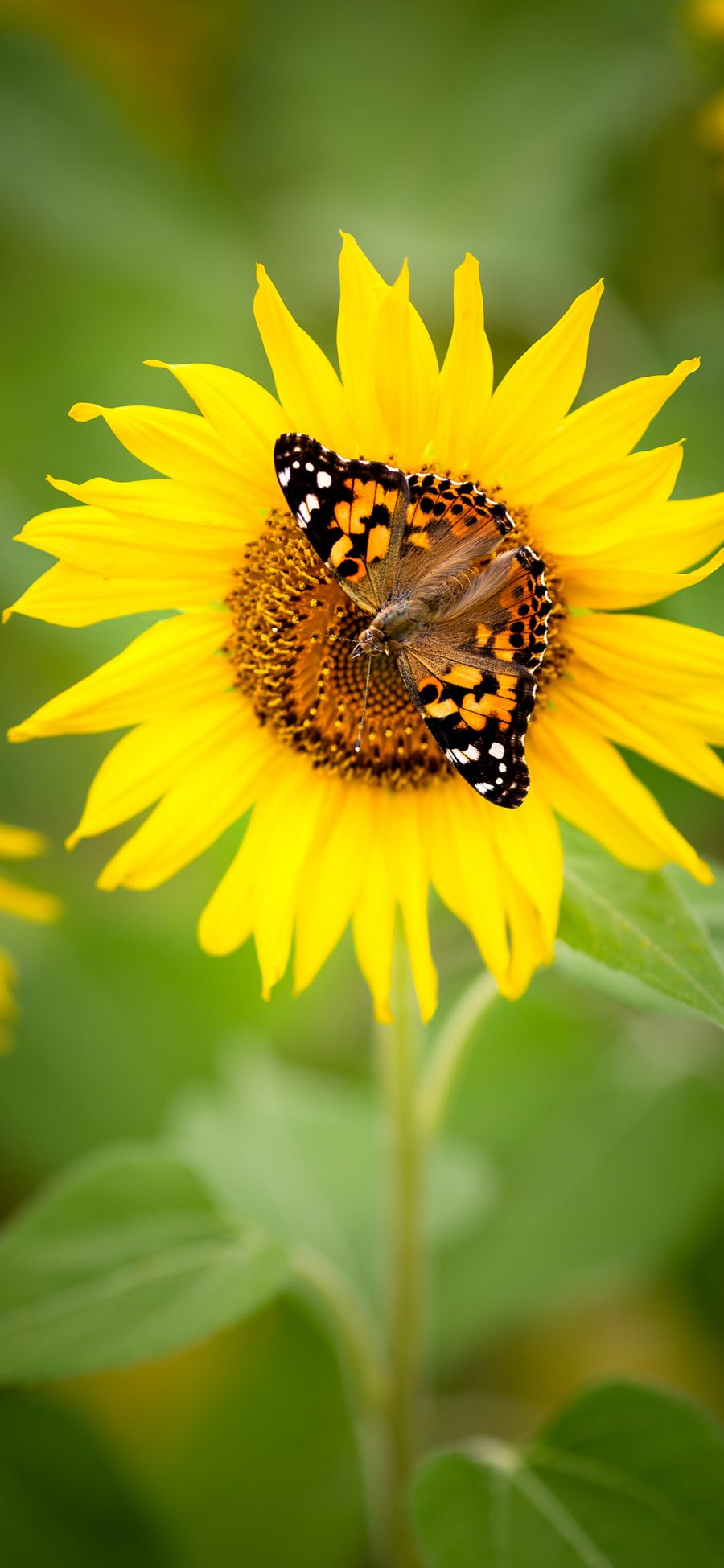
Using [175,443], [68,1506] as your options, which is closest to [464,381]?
[175,443]

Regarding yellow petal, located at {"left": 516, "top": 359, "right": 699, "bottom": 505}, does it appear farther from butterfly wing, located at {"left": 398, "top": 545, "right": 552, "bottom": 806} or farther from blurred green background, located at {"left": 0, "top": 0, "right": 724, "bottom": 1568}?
blurred green background, located at {"left": 0, "top": 0, "right": 724, "bottom": 1568}

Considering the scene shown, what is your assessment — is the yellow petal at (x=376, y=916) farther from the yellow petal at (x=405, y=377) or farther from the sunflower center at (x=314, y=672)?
the yellow petal at (x=405, y=377)

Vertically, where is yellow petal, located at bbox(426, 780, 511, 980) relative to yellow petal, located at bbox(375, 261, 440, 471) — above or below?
below

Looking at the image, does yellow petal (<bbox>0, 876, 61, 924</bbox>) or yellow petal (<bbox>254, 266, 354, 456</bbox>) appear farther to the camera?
yellow petal (<bbox>0, 876, 61, 924</bbox>)

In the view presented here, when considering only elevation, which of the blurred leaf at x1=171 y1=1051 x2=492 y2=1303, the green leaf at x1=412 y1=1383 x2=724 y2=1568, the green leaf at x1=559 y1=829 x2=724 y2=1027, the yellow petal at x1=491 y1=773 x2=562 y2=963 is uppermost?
the yellow petal at x1=491 y1=773 x2=562 y2=963

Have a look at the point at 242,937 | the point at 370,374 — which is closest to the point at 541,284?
the point at 370,374

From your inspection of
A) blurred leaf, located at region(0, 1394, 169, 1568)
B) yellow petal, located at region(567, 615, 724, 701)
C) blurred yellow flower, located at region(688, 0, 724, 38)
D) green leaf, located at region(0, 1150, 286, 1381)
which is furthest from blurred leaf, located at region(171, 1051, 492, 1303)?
blurred yellow flower, located at region(688, 0, 724, 38)

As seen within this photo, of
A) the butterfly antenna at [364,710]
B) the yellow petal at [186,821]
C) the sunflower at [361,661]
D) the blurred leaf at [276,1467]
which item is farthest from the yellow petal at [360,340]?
the blurred leaf at [276,1467]
